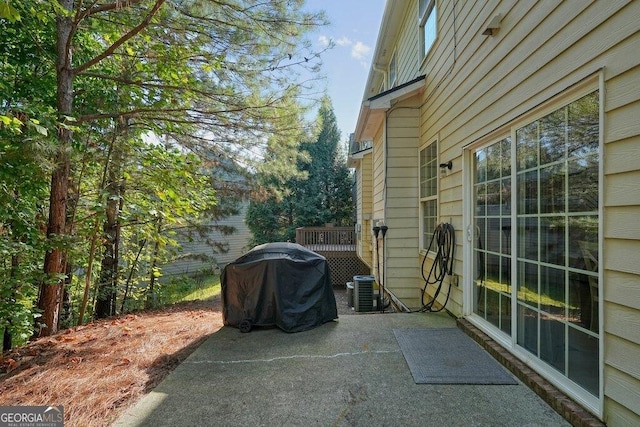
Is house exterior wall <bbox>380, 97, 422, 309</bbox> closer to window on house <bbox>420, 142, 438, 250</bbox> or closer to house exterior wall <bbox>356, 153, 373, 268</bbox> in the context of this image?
window on house <bbox>420, 142, 438, 250</bbox>

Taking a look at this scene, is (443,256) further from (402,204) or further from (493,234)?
(402,204)

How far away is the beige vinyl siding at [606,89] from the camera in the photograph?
5.46 feet

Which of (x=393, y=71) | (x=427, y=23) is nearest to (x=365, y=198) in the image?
(x=393, y=71)

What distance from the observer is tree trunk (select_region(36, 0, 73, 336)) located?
4578 millimetres

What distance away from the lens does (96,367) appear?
313 centimetres

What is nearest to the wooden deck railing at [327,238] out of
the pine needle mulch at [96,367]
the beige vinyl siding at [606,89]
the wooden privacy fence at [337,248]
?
the wooden privacy fence at [337,248]

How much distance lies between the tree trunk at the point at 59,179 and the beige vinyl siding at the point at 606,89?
5.20 m

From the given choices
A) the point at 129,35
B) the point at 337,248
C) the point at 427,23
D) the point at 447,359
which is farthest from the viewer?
the point at 337,248

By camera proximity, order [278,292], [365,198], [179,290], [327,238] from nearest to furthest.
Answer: [278,292]
[179,290]
[365,198]
[327,238]

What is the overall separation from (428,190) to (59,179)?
217 inches

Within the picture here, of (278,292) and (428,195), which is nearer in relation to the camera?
(278,292)

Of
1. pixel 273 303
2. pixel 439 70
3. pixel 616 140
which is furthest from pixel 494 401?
pixel 439 70

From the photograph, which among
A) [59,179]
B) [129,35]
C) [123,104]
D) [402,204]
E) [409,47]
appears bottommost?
[402,204]

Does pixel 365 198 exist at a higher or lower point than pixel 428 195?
higher
